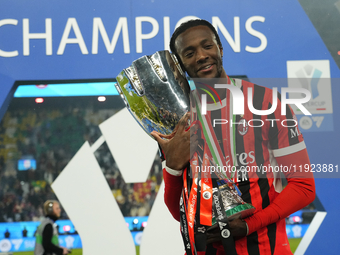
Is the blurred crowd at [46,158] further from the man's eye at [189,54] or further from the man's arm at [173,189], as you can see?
the man's eye at [189,54]

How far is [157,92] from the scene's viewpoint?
3.55 feet

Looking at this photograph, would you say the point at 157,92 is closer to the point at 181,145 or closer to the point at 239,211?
the point at 181,145

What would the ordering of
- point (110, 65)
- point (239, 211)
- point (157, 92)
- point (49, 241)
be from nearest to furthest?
point (239, 211), point (157, 92), point (49, 241), point (110, 65)

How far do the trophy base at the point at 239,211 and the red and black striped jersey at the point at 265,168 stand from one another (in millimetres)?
24

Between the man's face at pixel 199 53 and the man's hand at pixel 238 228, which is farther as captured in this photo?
the man's face at pixel 199 53

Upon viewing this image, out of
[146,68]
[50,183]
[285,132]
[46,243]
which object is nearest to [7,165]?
[50,183]

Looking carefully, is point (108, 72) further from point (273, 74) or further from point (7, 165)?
point (273, 74)

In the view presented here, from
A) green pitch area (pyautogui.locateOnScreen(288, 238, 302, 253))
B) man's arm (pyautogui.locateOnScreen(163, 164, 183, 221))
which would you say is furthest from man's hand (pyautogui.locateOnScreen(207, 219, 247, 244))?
green pitch area (pyautogui.locateOnScreen(288, 238, 302, 253))

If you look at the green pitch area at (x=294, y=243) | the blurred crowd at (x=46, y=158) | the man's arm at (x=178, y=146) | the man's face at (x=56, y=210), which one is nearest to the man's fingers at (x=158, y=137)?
the man's arm at (x=178, y=146)

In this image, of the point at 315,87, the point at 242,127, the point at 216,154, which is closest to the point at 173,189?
the point at 216,154

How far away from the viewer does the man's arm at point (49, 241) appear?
2.84 meters

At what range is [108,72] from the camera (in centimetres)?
304

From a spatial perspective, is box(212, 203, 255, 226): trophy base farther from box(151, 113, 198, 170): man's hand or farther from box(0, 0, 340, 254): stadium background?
box(0, 0, 340, 254): stadium background

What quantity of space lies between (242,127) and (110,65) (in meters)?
2.13
